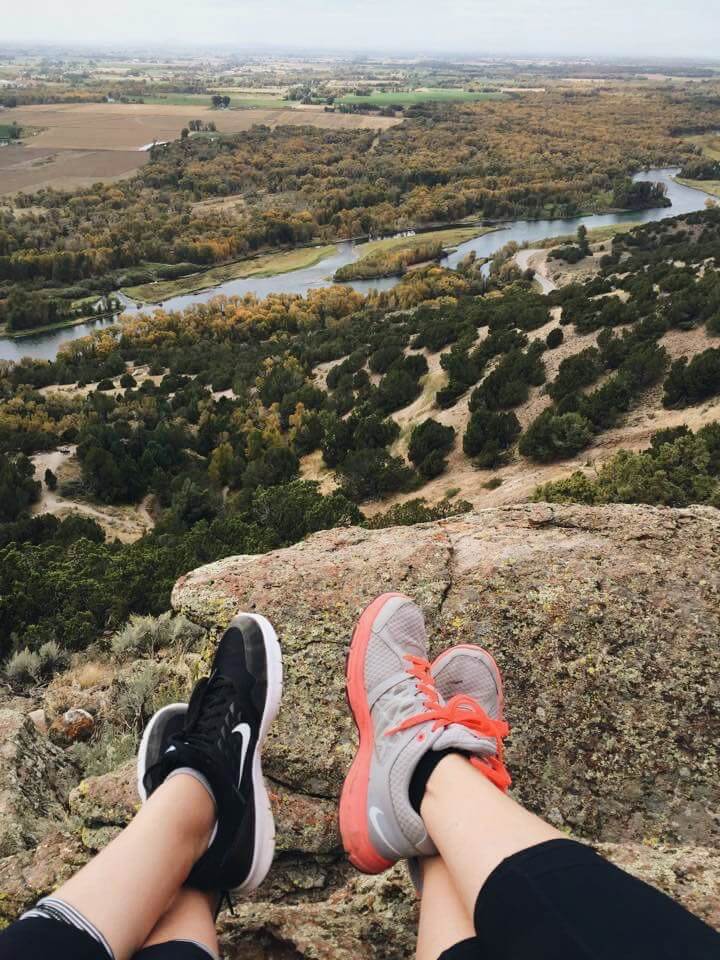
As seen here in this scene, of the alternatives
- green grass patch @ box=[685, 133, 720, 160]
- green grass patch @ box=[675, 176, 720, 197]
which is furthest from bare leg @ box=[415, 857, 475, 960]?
green grass patch @ box=[685, 133, 720, 160]

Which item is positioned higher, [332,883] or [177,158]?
[177,158]

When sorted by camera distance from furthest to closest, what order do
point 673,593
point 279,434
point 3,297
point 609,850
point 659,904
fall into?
point 3,297 < point 279,434 < point 673,593 < point 609,850 < point 659,904

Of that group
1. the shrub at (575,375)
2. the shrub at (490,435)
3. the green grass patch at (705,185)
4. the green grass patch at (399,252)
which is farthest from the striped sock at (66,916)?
the green grass patch at (705,185)

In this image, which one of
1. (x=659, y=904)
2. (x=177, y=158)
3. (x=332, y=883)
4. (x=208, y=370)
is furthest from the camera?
(x=177, y=158)

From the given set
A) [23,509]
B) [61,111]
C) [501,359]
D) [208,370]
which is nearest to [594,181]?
[208,370]

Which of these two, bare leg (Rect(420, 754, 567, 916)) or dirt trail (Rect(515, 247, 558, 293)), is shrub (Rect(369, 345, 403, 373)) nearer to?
dirt trail (Rect(515, 247, 558, 293))

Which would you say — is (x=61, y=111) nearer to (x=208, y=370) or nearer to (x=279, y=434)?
(x=208, y=370)

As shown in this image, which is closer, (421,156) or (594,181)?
(594,181)

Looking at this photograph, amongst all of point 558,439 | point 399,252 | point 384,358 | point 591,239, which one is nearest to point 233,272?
A: point 399,252
